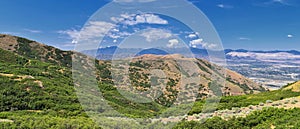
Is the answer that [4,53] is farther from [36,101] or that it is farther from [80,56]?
[36,101]

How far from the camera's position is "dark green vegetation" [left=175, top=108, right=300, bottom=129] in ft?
76.4

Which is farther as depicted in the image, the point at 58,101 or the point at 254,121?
the point at 58,101

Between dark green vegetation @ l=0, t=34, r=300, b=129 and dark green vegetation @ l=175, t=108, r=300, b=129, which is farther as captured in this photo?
dark green vegetation @ l=0, t=34, r=300, b=129

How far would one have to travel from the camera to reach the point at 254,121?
24984mm

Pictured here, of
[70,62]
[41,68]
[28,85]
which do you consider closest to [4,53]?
[41,68]

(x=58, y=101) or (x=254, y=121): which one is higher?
(x=254, y=121)

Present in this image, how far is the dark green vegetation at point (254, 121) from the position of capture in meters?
23.3

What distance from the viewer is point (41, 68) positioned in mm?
115375

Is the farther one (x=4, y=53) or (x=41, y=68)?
(x=4, y=53)

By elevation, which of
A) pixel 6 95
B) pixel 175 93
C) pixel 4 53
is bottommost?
pixel 175 93

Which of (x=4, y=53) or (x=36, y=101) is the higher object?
(x=4, y=53)

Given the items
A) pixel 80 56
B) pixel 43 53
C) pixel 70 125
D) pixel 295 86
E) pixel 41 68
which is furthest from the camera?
pixel 80 56

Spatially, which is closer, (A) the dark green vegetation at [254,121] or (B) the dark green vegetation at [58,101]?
(A) the dark green vegetation at [254,121]

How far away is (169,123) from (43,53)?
464 feet
